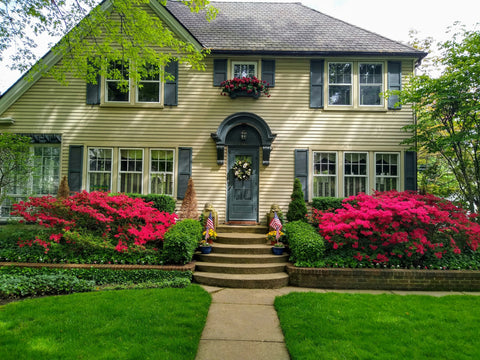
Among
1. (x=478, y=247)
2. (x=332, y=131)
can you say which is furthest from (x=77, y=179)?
(x=478, y=247)

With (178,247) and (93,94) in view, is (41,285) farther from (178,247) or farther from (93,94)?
(93,94)

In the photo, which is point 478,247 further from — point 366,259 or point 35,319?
point 35,319

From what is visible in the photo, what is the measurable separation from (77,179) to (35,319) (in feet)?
19.2

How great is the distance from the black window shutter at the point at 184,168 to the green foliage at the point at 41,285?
4003mm

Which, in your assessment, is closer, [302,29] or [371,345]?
[371,345]

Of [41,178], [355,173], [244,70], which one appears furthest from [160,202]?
[355,173]

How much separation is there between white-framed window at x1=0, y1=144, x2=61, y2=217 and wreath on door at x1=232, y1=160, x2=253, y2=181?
5.61m

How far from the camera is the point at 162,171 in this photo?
28.6ft

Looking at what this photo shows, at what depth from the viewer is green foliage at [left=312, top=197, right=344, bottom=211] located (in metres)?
7.67

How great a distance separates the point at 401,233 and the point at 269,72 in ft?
19.8

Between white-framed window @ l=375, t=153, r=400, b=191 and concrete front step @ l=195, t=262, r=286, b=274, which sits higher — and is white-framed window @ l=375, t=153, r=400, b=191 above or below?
above

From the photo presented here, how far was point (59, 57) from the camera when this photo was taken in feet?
27.6

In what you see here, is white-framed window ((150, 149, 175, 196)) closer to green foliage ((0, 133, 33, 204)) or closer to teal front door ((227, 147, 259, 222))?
teal front door ((227, 147, 259, 222))

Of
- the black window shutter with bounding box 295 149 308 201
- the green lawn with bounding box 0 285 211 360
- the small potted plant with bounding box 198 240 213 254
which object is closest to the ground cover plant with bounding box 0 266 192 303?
the green lawn with bounding box 0 285 211 360
